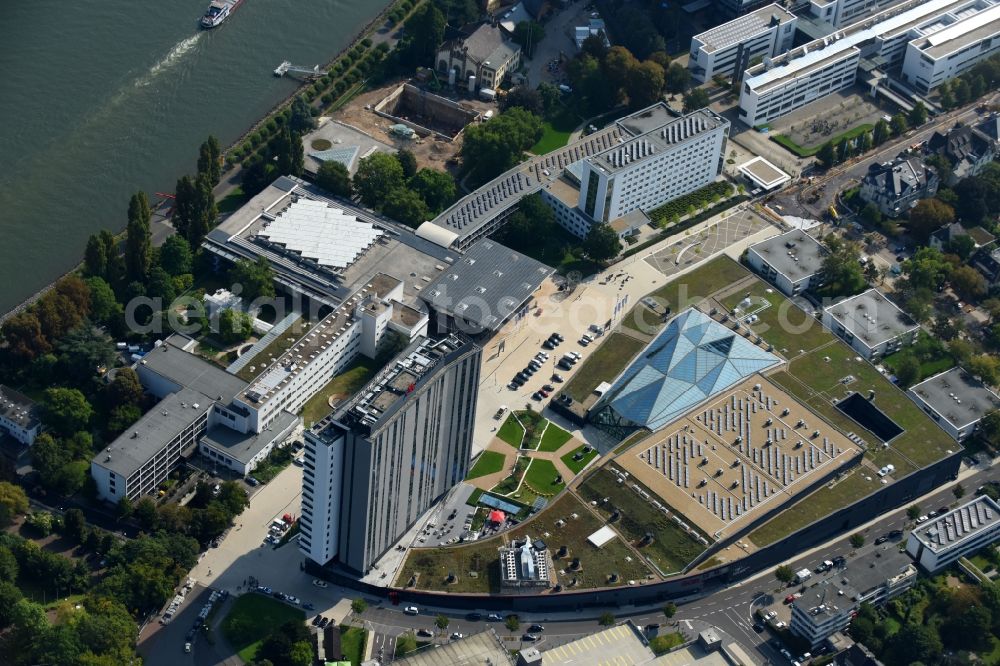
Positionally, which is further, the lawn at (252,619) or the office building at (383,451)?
the lawn at (252,619)

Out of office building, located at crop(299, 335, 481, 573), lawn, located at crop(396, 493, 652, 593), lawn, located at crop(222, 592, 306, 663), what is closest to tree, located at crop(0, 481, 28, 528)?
lawn, located at crop(222, 592, 306, 663)

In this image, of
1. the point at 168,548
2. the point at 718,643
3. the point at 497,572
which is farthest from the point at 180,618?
the point at 718,643

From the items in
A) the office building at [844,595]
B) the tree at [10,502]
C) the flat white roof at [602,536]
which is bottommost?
the office building at [844,595]

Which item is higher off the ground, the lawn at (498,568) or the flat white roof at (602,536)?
the flat white roof at (602,536)

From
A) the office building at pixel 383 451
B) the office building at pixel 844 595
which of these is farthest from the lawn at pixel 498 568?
the office building at pixel 844 595

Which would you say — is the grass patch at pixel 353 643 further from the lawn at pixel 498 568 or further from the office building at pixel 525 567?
the office building at pixel 525 567

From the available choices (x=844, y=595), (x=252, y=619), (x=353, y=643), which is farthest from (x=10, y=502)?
(x=844, y=595)
